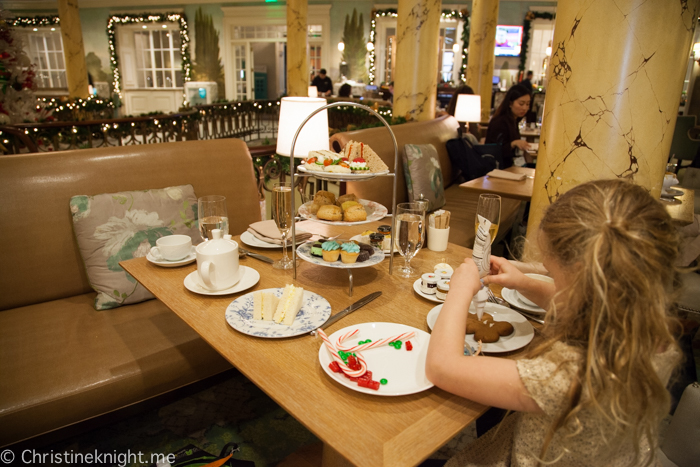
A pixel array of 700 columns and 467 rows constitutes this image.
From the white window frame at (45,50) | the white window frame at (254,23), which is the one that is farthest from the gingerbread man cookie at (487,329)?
the white window frame at (45,50)

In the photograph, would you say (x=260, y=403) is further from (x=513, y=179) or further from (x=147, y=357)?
(x=513, y=179)

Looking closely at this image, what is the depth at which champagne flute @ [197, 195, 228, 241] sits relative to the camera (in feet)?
5.30

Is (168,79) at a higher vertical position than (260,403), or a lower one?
higher

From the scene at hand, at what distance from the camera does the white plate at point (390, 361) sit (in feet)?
3.26

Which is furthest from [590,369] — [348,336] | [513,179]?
[513,179]

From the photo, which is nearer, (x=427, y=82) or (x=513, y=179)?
(x=513, y=179)

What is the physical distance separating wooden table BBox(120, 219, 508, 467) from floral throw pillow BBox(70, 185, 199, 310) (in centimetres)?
44

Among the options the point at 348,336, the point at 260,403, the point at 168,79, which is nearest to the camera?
the point at 348,336

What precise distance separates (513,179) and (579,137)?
→ 1.69 meters

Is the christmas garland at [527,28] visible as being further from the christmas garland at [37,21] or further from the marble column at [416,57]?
the christmas garland at [37,21]

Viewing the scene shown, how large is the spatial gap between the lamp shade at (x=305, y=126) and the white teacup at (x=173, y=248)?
1.11 meters

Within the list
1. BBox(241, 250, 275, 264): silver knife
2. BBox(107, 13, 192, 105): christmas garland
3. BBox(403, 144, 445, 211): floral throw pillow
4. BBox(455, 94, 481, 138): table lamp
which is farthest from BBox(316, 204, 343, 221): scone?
BBox(107, 13, 192, 105): christmas garland

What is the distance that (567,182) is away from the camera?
6.60 ft

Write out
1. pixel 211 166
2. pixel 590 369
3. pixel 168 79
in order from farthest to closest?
pixel 168 79
pixel 211 166
pixel 590 369
